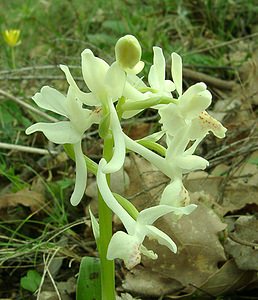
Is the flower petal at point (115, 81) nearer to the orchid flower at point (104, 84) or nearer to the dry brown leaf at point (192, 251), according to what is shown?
the orchid flower at point (104, 84)

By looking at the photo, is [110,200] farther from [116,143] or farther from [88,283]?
[88,283]

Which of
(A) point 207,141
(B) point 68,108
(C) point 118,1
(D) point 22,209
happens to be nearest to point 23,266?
(D) point 22,209

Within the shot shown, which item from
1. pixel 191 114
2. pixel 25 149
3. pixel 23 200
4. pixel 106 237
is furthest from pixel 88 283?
pixel 25 149

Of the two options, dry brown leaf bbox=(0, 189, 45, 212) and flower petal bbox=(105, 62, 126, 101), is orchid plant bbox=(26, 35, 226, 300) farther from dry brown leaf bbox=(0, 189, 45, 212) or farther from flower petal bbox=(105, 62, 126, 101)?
dry brown leaf bbox=(0, 189, 45, 212)

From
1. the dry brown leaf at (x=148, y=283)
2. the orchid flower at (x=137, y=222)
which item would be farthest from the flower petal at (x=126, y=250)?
the dry brown leaf at (x=148, y=283)

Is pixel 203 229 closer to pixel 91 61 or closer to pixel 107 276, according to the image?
pixel 107 276

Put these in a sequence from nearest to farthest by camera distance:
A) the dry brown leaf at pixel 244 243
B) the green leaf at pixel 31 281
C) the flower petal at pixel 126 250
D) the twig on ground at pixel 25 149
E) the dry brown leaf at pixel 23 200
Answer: the flower petal at pixel 126 250
the dry brown leaf at pixel 244 243
the green leaf at pixel 31 281
the dry brown leaf at pixel 23 200
the twig on ground at pixel 25 149
